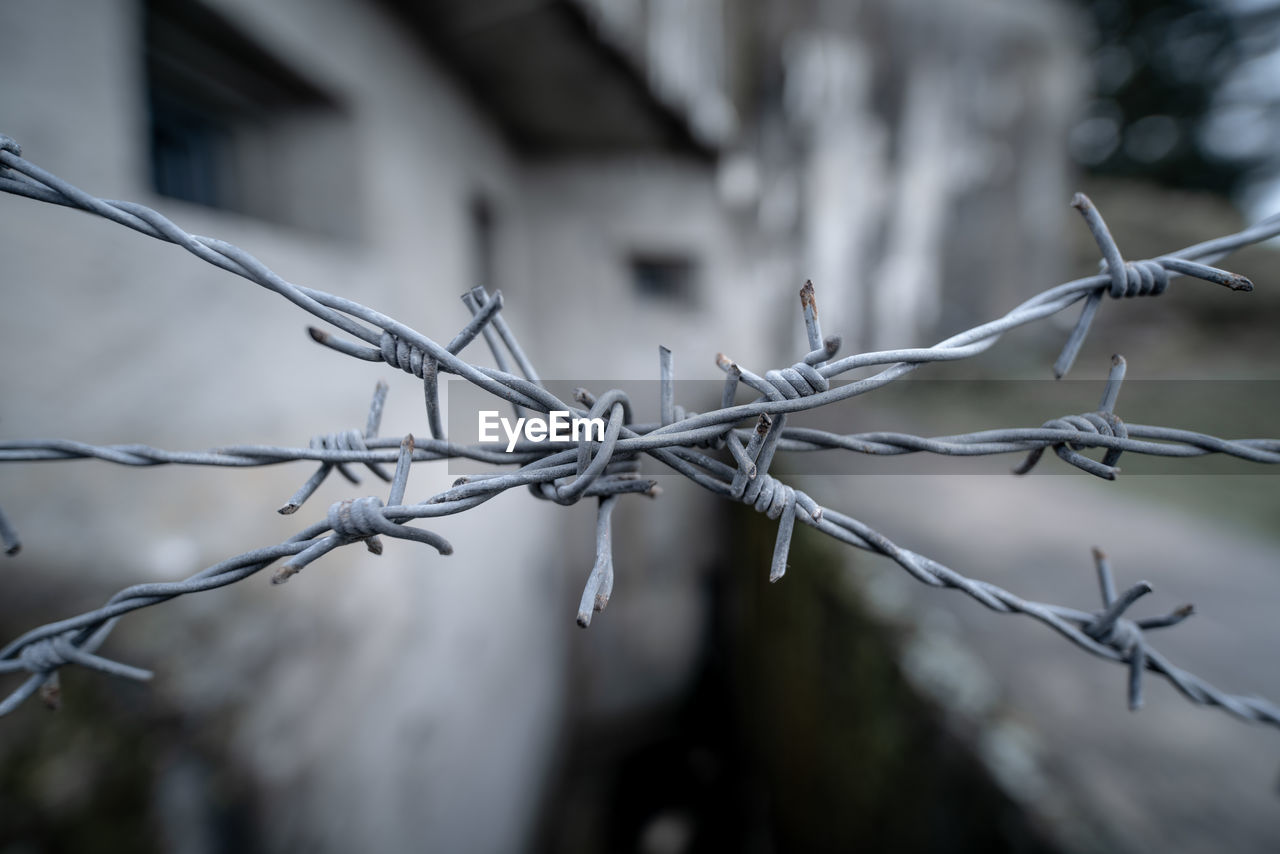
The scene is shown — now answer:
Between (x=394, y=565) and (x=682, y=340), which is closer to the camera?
(x=394, y=565)

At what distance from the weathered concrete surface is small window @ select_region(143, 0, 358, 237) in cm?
287

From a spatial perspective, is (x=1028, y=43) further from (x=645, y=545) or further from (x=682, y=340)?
(x=645, y=545)

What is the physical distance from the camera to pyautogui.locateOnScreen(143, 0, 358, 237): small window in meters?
1.66

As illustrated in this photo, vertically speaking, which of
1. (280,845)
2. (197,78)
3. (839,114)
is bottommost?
(280,845)

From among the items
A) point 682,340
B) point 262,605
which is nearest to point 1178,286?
point 682,340

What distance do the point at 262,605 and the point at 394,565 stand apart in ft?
2.12

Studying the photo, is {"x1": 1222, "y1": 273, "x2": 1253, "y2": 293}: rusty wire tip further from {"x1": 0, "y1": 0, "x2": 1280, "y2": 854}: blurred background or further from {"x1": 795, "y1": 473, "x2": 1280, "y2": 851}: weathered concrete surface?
{"x1": 795, "y1": 473, "x2": 1280, "y2": 851}: weathered concrete surface

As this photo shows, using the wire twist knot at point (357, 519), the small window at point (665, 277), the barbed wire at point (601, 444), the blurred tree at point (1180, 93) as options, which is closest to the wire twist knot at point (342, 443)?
the barbed wire at point (601, 444)

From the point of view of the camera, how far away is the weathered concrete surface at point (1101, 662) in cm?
138

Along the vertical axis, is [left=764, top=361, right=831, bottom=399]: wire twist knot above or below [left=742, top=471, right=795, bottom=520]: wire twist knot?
above

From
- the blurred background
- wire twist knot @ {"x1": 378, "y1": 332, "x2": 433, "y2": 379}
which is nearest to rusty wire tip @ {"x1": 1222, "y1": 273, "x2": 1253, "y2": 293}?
the blurred background

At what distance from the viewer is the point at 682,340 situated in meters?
5.20

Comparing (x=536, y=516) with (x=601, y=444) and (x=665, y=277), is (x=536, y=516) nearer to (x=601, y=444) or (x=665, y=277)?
(x=665, y=277)

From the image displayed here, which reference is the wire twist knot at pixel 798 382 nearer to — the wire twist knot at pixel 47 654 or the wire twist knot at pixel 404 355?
the wire twist knot at pixel 404 355
